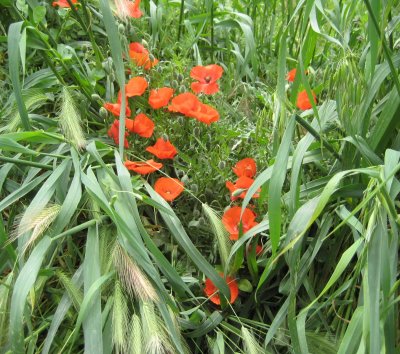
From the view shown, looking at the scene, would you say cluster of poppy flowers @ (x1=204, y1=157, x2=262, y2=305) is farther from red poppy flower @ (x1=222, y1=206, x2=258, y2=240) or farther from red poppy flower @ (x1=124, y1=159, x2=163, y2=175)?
red poppy flower @ (x1=124, y1=159, x2=163, y2=175)

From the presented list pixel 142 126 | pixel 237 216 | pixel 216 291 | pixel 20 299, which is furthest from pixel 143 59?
pixel 20 299

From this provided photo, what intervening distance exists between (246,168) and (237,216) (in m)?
0.11

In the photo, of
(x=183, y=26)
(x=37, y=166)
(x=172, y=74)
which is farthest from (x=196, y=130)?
(x=183, y=26)

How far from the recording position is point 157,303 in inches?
40.1

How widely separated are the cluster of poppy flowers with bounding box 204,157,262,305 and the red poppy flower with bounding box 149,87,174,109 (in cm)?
19

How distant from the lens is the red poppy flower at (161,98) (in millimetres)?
1346

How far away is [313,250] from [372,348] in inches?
11.7

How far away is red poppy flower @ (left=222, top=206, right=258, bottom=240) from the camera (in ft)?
3.89

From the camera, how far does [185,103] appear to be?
132cm

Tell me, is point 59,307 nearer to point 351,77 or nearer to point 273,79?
point 351,77

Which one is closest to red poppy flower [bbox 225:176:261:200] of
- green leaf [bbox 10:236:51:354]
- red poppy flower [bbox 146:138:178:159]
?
red poppy flower [bbox 146:138:178:159]

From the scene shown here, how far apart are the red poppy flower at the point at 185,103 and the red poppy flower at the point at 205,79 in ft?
0.25

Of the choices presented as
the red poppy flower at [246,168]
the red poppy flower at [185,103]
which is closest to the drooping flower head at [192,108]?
the red poppy flower at [185,103]

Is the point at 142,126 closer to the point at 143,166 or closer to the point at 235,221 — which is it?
the point at 143,166
